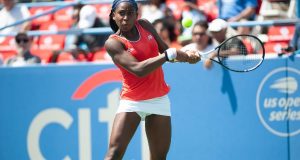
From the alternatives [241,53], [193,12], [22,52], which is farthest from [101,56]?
[241,53]

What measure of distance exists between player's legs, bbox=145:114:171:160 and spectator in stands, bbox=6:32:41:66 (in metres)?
3.14

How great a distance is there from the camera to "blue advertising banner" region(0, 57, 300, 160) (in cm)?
748

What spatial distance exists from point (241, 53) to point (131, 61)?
5.44ft

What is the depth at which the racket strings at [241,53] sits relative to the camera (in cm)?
699

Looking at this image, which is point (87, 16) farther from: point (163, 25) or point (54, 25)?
point (163, 25)

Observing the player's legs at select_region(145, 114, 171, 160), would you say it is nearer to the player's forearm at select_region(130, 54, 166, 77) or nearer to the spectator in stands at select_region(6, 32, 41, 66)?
the player's forearm at select_region(130, 54, 166, 77)

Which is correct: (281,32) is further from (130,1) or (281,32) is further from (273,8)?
(130,1)

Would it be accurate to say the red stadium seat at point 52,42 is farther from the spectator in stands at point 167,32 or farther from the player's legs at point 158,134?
the player's legs at point 158,134

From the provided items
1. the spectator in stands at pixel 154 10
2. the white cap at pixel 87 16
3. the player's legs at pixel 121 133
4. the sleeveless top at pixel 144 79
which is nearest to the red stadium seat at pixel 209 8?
the spectator in stands at pixel 154 10

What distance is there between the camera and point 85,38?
10094 mm

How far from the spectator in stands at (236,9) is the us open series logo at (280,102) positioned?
142 centimetres

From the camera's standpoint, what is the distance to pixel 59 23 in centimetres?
1171

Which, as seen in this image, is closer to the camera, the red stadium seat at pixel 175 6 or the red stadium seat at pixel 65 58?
the red stadium seat at pixel 65 58

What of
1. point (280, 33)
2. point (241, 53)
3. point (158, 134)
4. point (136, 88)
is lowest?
point (158, 134)
